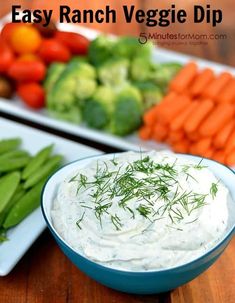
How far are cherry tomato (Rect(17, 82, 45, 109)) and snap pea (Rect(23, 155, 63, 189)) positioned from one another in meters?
0.51

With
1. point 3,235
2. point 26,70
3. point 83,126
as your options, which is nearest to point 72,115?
point 83,126

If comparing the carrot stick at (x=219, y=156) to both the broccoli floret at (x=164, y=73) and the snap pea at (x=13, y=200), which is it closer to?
the broccoli floret at (x=164, y=73)

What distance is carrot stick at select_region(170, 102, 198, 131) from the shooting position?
241 cm

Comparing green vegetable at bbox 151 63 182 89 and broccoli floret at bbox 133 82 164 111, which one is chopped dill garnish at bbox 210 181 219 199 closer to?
broccoli floret at bbox 133 82 164 111

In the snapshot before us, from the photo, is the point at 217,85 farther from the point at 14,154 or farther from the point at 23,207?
the point at 23,207

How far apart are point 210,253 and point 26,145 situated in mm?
1066

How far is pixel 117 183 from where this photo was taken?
1662 millimetres

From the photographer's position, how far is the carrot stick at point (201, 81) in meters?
2.58

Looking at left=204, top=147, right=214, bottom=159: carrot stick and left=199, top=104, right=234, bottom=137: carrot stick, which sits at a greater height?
left=199, top=104, right=234, bottom=137: carrot stick

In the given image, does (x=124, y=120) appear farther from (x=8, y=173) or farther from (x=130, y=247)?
(x=130, y=247)

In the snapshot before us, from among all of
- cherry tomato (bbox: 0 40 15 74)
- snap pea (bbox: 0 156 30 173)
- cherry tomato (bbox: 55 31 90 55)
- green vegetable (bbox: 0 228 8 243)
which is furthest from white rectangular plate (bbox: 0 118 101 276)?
cherry tomato (bbox: 55 31 90 55)

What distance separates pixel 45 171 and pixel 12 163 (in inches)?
5.2

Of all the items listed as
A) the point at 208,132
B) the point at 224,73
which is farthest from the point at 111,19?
the point at 208,132

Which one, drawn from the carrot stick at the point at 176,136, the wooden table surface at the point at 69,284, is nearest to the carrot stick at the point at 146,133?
the carrot stick at the point at 176,136
